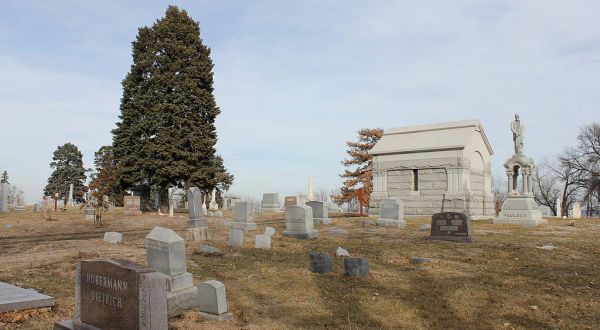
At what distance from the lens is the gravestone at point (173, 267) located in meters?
7.32

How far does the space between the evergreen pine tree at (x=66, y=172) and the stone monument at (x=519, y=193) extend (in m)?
57.1

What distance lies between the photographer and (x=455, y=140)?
1066 inches

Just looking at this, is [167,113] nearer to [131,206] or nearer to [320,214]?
[131,206]

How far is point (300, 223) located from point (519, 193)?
14.0 m

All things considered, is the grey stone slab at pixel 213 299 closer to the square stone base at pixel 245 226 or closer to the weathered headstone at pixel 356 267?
the weathered headstone at pixel 356 267

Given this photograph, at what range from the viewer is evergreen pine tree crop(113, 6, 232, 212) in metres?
30.8

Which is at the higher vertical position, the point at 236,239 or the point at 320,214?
the point at 320,214

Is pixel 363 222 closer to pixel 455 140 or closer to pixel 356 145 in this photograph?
pixel 455 140

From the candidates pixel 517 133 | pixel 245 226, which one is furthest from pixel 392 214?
pixel 517 133

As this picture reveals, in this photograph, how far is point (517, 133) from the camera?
2447 centimetres

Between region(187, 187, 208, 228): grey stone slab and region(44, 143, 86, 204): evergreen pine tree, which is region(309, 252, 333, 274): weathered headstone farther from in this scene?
region(44, 143, 86, 204): evergreen pine tree

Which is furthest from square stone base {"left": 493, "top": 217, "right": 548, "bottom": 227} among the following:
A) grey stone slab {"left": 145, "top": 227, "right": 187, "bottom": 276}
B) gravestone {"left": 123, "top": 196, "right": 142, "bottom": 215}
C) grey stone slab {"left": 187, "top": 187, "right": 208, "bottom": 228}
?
gravestone {"left": 123, "top": 196, "right": 142, "bottom": 215}

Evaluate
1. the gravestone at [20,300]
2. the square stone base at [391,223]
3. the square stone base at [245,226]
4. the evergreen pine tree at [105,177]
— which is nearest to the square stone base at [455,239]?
the square stone base at [391,223]

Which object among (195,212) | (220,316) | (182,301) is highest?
(195,212)
